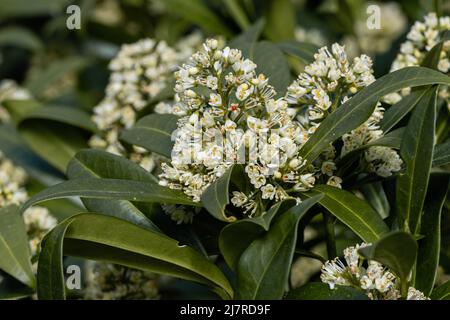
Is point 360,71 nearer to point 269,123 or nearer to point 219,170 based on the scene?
point 269,123

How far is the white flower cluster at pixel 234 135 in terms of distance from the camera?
1778 millimetres

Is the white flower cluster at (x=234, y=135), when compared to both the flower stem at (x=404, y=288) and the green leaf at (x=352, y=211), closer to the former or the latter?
the green leaf at (x=352, y=211)

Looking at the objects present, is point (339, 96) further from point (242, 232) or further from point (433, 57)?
point (242, 232)

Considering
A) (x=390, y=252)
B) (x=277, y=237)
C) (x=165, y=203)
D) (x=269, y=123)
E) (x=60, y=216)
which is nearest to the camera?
(x=390, y=252)

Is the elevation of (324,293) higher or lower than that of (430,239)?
lower

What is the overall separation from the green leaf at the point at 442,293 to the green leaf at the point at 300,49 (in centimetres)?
84

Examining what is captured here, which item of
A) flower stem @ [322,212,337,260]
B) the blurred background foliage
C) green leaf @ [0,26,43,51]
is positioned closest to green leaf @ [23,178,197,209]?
flower stem @ [322,212,337,260]

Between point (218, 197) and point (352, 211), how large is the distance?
345 millimetres

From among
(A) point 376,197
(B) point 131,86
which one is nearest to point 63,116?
(B) point 131,86

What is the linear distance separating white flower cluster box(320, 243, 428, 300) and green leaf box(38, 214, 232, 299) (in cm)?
26

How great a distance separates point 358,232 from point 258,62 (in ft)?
2.39

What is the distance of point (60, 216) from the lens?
2900 millimetres

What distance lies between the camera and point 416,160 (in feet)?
5.97
